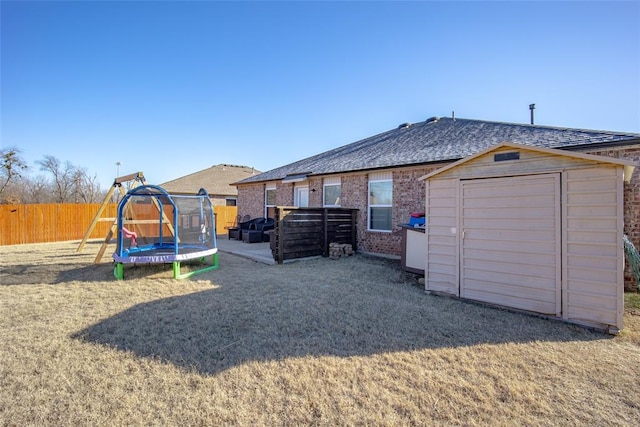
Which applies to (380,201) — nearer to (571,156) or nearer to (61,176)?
(571,156)

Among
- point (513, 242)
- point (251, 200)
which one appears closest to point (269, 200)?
point (251, 200)

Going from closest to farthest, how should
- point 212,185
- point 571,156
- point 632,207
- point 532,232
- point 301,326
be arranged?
point 301,326 → point 571,156 → point 532,232 → point 632,207 → point 212,185

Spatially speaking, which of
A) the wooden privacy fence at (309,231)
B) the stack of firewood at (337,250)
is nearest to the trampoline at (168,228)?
the wooden privacy fence at (309,231)

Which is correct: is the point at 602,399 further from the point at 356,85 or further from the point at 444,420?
the point at 356,85

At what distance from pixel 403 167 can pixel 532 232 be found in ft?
15.5

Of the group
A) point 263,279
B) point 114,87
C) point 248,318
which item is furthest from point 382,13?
point 114,87

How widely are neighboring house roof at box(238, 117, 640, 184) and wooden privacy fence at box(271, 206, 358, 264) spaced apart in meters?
1.88

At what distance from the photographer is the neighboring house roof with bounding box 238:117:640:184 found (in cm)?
669

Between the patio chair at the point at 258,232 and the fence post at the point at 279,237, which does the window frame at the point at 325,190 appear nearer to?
the patio chair at the point at 258,232

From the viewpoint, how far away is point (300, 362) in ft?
10.1

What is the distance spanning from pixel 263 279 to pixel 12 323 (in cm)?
394

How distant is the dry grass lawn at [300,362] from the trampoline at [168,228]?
1.69m

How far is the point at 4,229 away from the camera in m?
13.3

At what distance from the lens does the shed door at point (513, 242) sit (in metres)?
4.39
